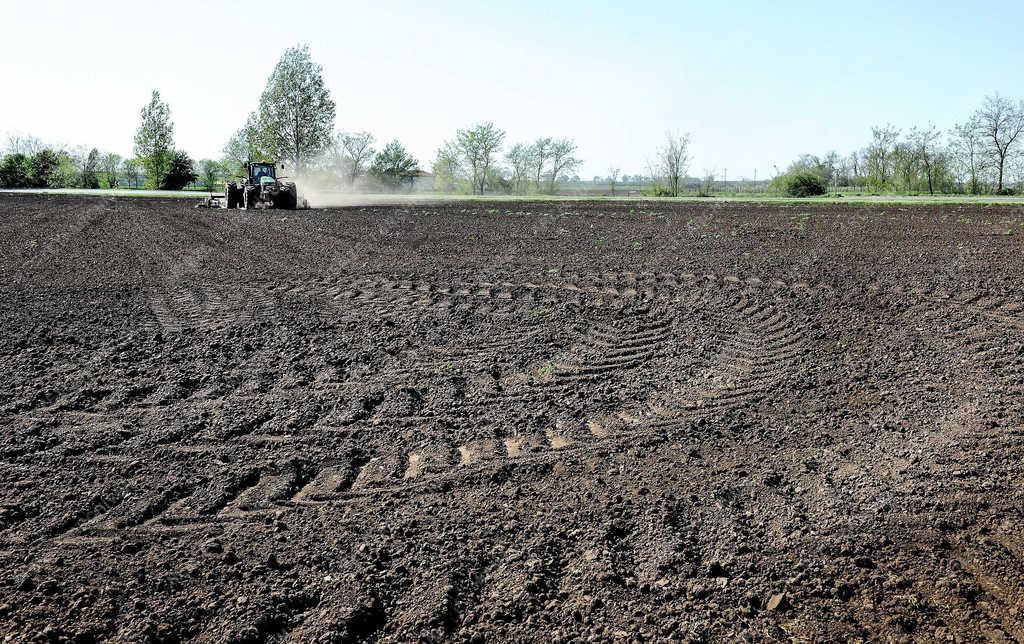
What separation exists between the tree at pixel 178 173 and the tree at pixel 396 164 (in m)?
17.9

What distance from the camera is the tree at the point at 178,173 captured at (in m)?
73.6

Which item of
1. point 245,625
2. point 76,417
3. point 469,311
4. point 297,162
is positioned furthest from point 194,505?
point 297,162

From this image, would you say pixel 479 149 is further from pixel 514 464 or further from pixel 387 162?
pixel 514 464

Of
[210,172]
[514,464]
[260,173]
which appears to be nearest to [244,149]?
[210,172]

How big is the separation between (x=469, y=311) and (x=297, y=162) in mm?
65312

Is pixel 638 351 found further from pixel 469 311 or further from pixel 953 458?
pixel 953 458

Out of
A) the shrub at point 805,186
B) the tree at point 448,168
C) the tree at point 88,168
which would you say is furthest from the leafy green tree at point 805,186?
the tree at point 88,168

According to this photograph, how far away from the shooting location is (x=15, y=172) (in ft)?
262

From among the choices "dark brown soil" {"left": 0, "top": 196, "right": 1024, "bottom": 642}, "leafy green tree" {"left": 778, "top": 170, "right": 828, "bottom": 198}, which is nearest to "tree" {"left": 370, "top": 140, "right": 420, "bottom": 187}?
"leafy green tree" {"left": 778, "top": 170, "right": 828, "bottom": 198}

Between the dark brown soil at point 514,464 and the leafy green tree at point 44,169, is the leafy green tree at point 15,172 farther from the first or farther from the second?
the dark brown soil at point 514,464

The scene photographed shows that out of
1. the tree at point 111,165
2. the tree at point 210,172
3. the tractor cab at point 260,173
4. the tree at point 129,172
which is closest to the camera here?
the tractor cab at point 260,173

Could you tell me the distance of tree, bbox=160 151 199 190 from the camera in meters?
73.6

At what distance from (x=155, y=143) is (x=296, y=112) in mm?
13902

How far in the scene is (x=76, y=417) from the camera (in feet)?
20.3
